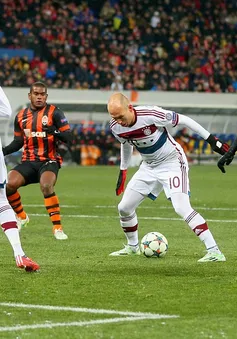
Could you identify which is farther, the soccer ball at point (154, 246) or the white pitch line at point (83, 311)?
the soccer ball at point (154, 246)

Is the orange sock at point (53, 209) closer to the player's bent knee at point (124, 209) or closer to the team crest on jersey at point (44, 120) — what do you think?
the team crest on jersey at point (44, 120)

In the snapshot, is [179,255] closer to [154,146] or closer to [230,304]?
[154,146]

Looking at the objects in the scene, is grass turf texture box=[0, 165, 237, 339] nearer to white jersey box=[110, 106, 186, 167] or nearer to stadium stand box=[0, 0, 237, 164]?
white jersey box=[110, 106, 186, 167]

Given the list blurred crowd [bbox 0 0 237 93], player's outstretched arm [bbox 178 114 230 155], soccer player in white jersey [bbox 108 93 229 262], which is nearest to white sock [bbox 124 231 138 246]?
soccer player in white jersey [bbox 108 93 229 262]

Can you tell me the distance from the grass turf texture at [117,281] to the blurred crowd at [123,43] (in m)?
20.7

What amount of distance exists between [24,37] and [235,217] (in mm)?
22201

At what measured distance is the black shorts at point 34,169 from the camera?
14.4m

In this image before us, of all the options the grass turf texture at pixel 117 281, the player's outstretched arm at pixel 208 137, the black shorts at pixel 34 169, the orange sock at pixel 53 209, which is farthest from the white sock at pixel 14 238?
the black shorts at pixel 34 169

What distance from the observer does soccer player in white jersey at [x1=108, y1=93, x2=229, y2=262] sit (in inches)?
413

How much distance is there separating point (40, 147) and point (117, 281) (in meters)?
5.46

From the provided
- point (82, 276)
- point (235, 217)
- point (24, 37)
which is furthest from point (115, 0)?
point (82, 276)

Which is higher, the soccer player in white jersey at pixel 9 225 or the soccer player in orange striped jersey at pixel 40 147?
the soccer player in white jersey at pixel 9 225

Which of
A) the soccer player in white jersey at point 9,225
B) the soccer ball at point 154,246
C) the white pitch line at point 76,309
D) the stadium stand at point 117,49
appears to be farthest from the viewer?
the stadium stand at point 117,49

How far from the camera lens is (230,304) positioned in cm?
802
